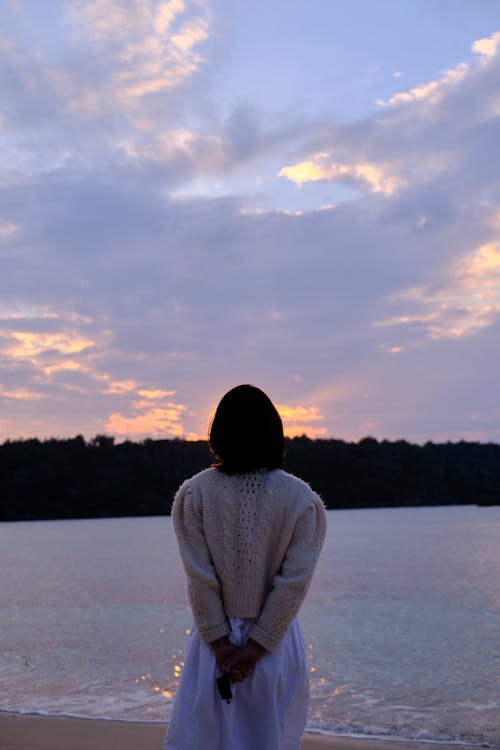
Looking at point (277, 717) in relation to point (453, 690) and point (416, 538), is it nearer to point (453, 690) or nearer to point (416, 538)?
point (453, 690)

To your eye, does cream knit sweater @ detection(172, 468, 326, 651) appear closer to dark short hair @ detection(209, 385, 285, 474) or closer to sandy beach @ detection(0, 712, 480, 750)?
dark short hair @ detection(209, 385, 285, 474)

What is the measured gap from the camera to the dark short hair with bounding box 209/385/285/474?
2.24 metres

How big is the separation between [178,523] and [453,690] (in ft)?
21.9

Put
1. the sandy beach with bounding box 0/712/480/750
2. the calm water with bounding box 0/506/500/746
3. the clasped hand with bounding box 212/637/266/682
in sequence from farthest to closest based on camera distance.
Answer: the calm water with bounding box 0/506/500/746 < the sandy beach with bounding box 0/712/480/750 < the clasped hand with bounding box 212/637/266/682

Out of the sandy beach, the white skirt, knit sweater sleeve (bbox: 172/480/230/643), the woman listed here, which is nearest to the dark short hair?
the woman

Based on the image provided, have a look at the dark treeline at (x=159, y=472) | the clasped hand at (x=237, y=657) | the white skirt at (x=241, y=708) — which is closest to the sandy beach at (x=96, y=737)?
the white skirt at (x=241, y=708)

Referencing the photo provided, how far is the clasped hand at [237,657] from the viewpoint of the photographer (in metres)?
2.18

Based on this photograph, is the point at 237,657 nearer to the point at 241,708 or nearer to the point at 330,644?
the point at 241,708

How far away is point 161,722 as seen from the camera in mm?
5969

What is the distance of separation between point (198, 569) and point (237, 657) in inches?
9.8

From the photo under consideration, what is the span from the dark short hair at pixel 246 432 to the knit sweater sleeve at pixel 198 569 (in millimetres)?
141

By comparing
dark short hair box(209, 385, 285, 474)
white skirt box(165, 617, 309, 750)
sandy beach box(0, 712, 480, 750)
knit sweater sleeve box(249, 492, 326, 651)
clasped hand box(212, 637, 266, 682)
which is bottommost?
sandy beach box(0, 712, 480, 750)

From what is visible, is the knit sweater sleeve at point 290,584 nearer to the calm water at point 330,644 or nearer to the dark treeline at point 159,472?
the calm water at point 330,644

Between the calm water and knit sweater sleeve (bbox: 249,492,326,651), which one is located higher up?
knit sweater sleeve (bbox: 249,492,326,651)
